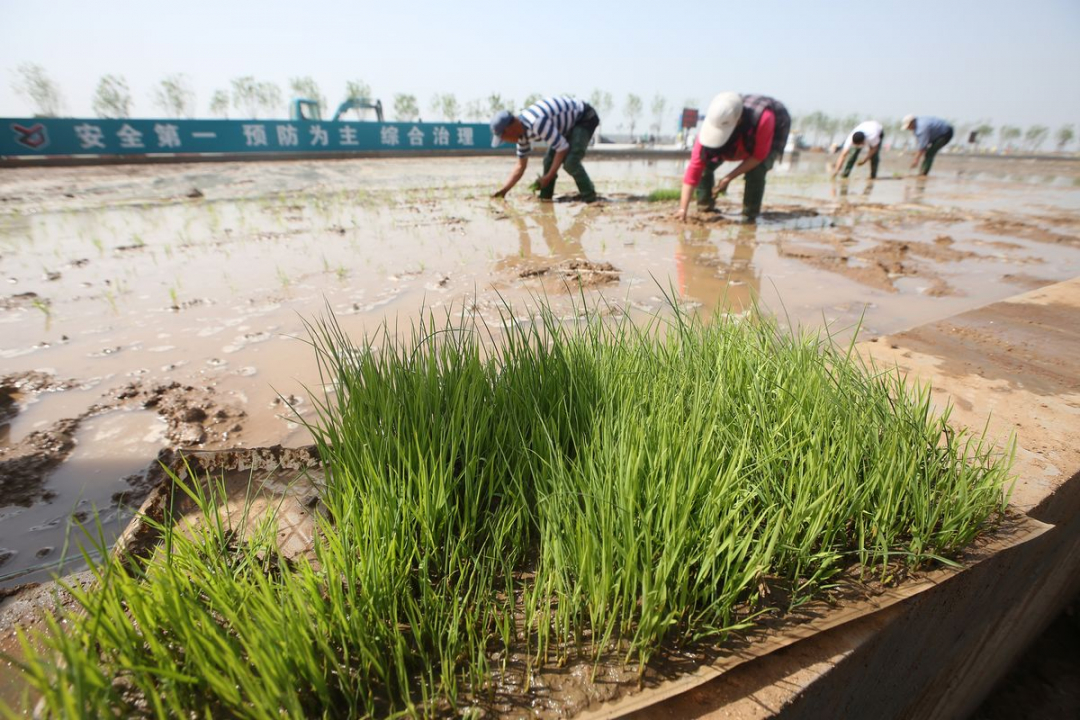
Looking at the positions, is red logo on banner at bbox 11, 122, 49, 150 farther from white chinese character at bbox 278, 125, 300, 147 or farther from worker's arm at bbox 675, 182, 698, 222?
worker's arm at bbox 675, 182, 698, 222

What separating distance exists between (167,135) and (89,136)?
69.5 inches

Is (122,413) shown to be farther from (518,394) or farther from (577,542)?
(577,542)

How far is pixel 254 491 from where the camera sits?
1508 mm

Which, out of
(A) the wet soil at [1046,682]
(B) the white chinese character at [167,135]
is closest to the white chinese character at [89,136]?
(B) the white chinese character at [167,135]

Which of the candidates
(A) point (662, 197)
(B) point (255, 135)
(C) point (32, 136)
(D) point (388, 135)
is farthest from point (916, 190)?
(C) point (32, 136)

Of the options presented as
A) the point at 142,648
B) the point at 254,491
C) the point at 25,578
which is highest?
the point at 142,648

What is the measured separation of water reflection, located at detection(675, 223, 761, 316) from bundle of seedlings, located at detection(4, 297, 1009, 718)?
175cm

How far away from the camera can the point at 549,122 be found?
7020mm

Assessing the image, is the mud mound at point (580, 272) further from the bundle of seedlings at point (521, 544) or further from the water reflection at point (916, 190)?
the water reflection at point (916, 190)

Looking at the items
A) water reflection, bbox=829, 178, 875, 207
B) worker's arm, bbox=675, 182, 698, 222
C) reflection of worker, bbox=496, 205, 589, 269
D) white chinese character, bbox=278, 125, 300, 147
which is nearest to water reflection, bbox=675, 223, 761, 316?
worker's arm, bbox=675, 182, 698, 222

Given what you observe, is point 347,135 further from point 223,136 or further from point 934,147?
point 934,147

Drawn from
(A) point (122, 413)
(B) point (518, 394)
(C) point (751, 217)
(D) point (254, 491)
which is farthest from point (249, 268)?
(C) point (751, 217)

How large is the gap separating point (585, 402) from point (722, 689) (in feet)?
2.29

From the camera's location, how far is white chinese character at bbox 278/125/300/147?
16531mm
